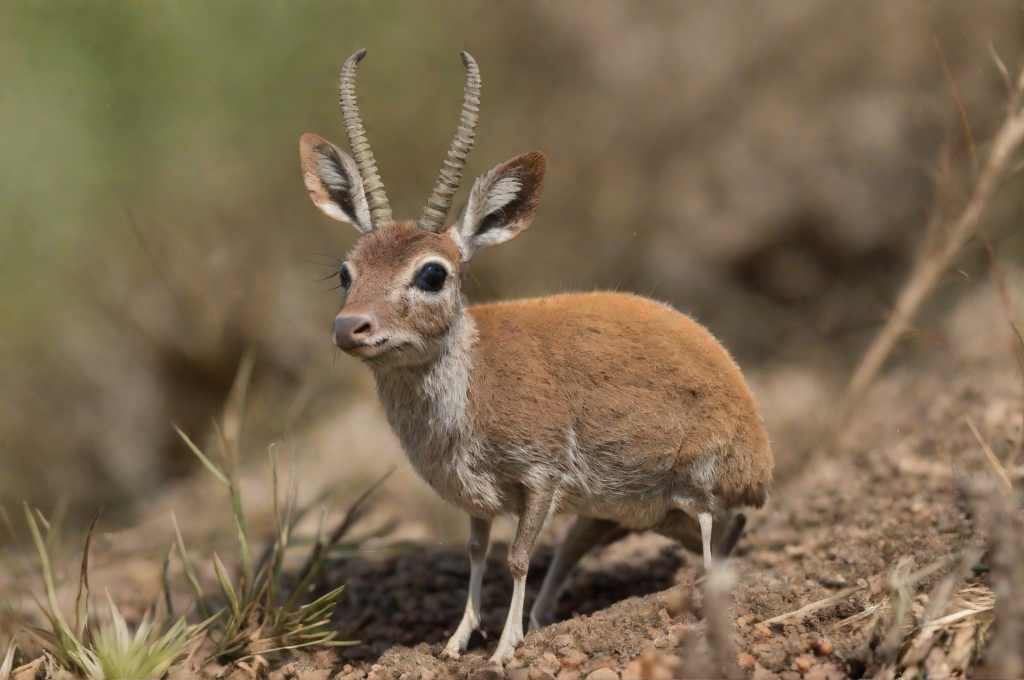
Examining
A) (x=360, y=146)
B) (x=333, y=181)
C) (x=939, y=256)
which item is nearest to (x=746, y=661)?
(x=360, y=146)

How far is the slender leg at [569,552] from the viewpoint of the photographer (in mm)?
5484

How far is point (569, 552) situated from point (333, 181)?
2734 mm

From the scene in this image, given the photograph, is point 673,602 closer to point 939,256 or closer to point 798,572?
point 798,572

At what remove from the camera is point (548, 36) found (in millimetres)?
7262

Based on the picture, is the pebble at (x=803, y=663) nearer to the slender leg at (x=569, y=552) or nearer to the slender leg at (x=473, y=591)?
the slender leg at (x=473, y=591)

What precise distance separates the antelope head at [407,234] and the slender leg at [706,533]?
1.70 m

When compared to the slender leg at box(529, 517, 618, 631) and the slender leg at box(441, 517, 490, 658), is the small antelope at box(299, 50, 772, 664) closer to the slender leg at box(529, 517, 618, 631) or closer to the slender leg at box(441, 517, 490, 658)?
the slender leg at box(441, 517, 490, 658)

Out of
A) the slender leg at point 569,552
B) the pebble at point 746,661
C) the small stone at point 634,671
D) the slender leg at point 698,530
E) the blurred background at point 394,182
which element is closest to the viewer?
the small stone at point 634,671

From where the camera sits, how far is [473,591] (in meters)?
4.85

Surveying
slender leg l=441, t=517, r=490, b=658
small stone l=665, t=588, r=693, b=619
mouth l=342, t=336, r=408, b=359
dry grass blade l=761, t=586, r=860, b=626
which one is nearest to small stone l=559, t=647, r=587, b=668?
small stone l=665, t=588, r=693, b=619

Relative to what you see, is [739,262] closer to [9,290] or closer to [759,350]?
[759,350]

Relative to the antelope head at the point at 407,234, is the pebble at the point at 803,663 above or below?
below

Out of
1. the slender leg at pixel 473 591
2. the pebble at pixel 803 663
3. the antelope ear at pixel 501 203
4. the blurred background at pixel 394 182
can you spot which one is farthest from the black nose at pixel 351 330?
the blurred background at pixel 394 182

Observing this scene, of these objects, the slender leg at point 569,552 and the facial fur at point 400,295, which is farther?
the slender leg at point 569,552
